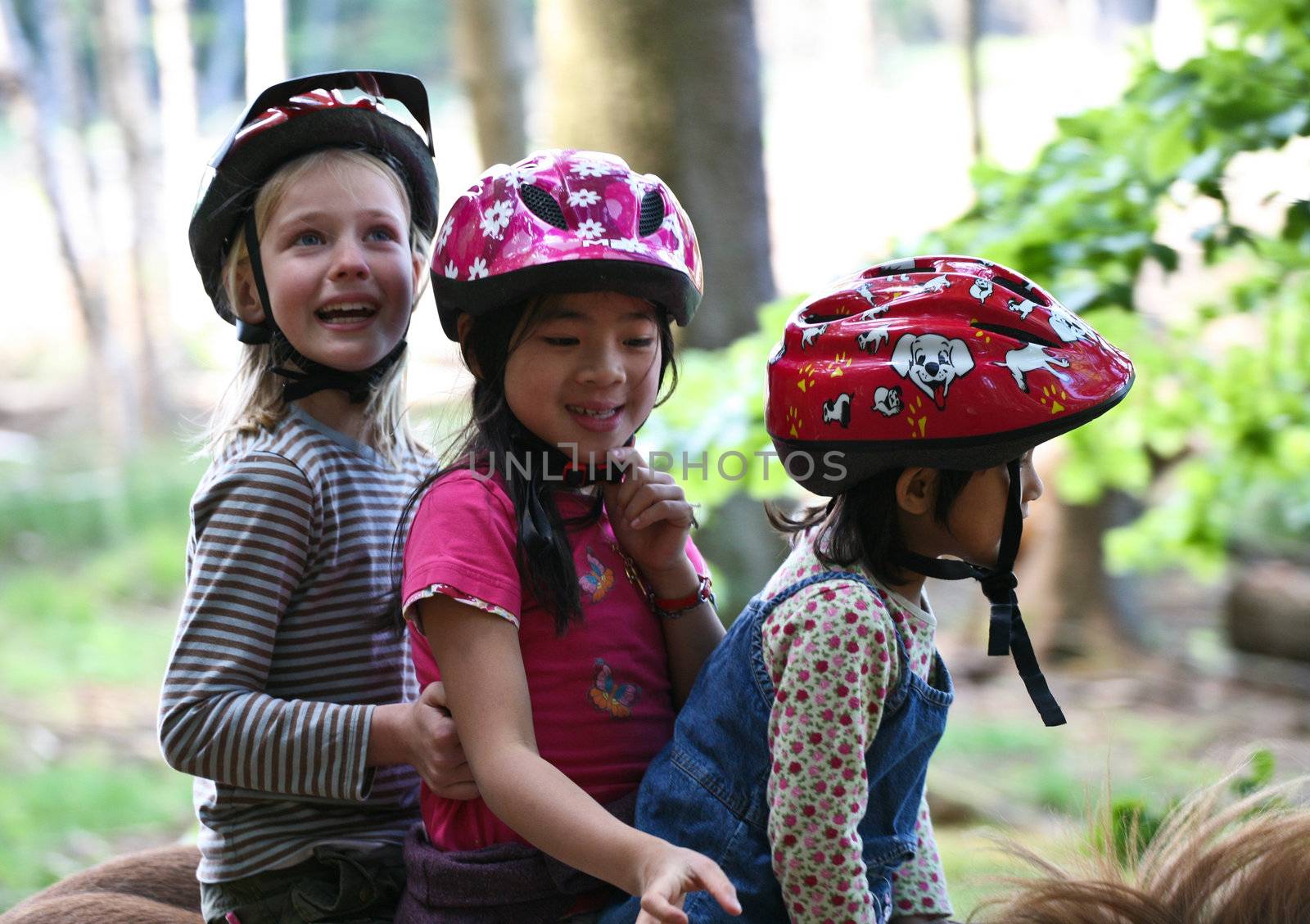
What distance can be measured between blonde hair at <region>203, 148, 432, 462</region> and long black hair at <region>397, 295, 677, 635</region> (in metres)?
0.32

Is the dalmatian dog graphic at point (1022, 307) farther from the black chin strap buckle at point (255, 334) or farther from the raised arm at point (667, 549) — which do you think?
the black chin strap buckle at point (255, 334)

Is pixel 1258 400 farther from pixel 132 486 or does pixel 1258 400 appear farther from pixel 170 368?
pixel 170 368

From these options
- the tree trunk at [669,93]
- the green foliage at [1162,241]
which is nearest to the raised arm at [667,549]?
the green foliage at [1162,241]

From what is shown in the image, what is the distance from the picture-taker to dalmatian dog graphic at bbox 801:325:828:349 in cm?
215

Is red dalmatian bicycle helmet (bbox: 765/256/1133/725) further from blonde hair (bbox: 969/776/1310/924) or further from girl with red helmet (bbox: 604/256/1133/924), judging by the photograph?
blonde hair (bbox: 969/776/1310/924)

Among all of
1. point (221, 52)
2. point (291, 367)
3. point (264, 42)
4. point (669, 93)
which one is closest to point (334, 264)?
point (291, 367)

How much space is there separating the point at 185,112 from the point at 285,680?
12.1 meters

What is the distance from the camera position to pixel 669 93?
4.95 meters

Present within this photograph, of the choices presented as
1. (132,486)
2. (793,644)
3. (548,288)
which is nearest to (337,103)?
(548,288)

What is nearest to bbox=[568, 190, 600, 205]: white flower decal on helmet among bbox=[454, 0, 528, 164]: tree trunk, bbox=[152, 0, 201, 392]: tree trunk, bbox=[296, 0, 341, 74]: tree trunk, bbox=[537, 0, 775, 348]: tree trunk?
bbox=[537, 0, 775, 348]: tree trunk

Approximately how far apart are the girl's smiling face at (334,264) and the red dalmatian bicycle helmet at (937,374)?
824 millimetres

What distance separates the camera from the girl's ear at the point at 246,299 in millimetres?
2576

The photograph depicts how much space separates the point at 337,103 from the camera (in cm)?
254

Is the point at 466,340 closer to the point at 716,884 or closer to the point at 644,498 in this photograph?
the point at 644,498
